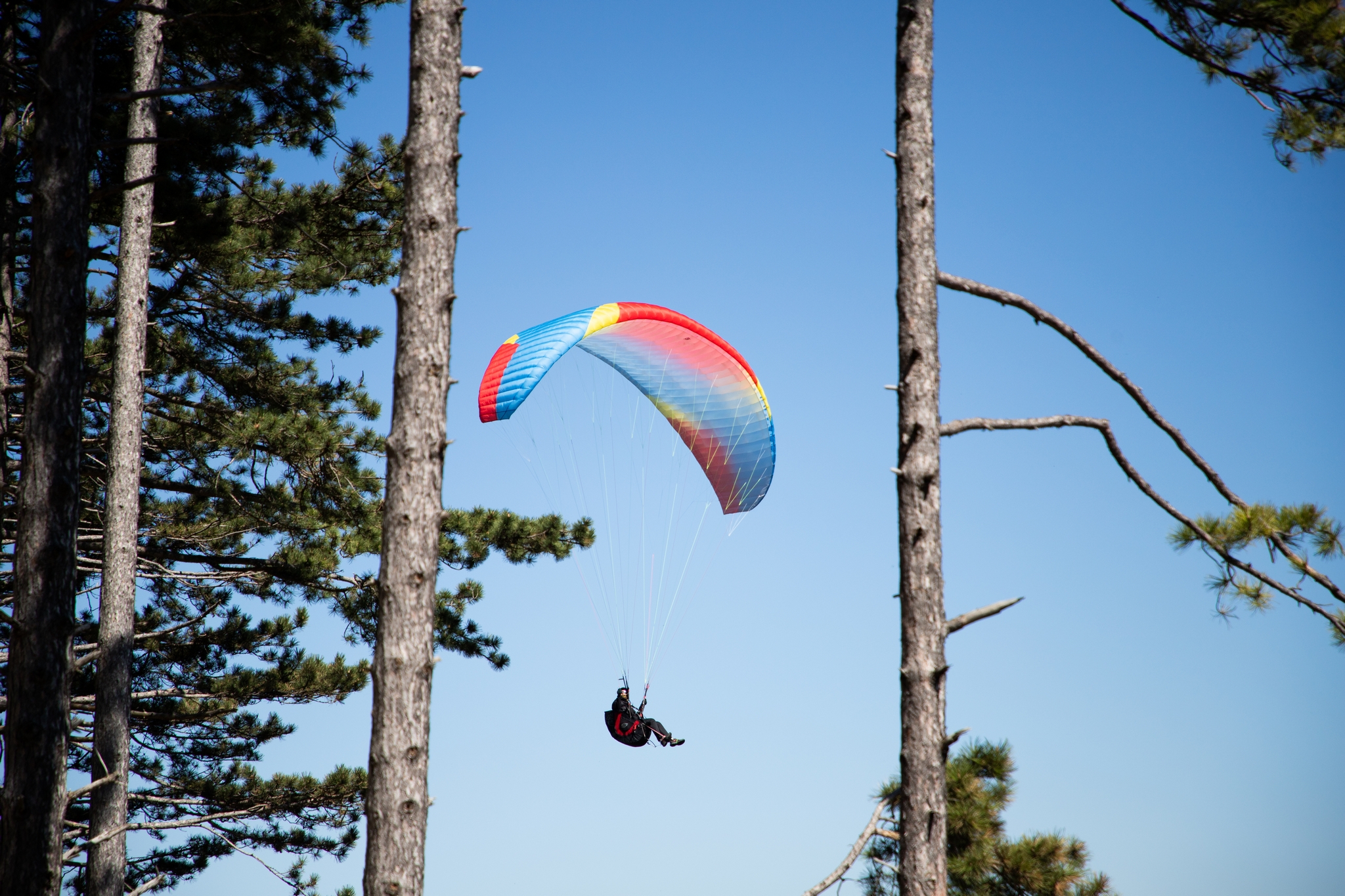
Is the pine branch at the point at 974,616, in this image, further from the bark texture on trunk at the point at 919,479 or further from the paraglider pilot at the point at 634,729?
the paraglider pilot at the point at 634,729

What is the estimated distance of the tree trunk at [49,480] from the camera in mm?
5863

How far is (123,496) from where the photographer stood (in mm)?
9727

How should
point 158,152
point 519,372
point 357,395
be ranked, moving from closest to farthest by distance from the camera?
point 519,372 → point 158,152 → point 357,395

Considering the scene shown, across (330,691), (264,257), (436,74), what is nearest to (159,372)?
(264,257)

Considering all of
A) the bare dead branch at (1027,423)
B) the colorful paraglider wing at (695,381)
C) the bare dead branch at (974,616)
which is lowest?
the bare dead branch at (974,616)

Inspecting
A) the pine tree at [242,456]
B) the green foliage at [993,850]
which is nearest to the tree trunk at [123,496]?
the pine tree at [242,456]

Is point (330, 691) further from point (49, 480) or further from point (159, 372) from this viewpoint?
point (49, 480)

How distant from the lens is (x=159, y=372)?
38.9 ft

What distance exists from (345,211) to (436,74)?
6561 millimetres

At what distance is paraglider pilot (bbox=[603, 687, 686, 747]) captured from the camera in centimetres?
1149

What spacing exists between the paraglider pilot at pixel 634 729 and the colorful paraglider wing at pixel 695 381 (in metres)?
2.67

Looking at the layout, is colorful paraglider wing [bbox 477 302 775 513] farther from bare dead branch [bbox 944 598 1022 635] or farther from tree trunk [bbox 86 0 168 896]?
bare dead branch [bbox 944 598 1022 635]

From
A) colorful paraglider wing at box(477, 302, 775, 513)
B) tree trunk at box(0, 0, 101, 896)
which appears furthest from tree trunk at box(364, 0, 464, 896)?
colorful paraglider wing at box(477, 302, 775, 513)

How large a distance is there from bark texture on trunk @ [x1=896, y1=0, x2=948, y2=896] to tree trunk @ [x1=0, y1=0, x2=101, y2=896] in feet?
13.8
